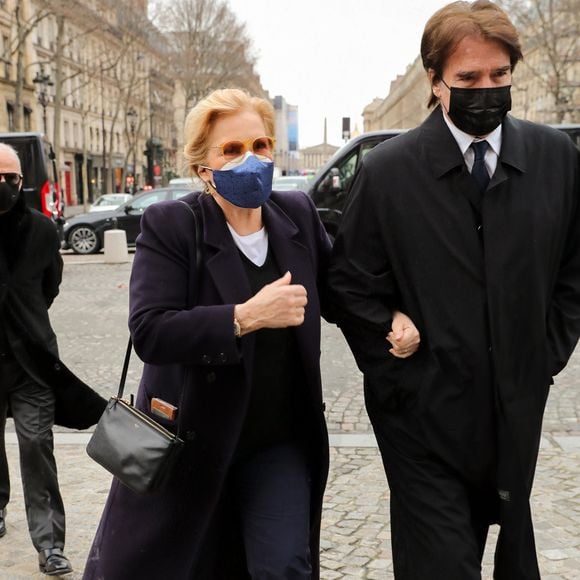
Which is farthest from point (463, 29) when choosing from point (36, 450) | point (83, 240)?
point (83, 240)

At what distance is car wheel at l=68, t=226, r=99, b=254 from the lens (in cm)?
1958

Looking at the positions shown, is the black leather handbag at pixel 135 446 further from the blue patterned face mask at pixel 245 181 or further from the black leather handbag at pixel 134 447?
the blue patterned face mask at pixel 245 181

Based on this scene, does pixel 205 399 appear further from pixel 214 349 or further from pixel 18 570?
pixel 18 570

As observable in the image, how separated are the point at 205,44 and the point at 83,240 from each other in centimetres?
3715

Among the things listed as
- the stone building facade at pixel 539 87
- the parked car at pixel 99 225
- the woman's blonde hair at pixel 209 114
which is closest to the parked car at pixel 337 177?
the stone building facade at pixel 539 87

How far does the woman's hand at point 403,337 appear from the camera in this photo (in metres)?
2.37

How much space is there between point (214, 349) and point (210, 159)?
62cm

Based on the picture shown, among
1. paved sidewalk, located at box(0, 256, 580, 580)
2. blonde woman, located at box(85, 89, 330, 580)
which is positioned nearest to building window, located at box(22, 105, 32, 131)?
paved sidewalk, located at box(0, 256, 580, 580)

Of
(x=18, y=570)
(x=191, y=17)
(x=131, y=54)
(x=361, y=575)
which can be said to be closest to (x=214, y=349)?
(x=361, y=575)

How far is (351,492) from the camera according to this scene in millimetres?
4629

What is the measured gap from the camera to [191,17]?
52812 millimetres

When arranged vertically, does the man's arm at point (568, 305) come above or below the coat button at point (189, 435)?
above

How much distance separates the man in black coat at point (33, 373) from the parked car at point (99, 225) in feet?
51.4

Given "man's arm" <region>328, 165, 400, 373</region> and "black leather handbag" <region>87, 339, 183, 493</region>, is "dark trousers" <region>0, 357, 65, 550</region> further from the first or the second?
"man's arm" <region>328, 165, 400, 373</region>
